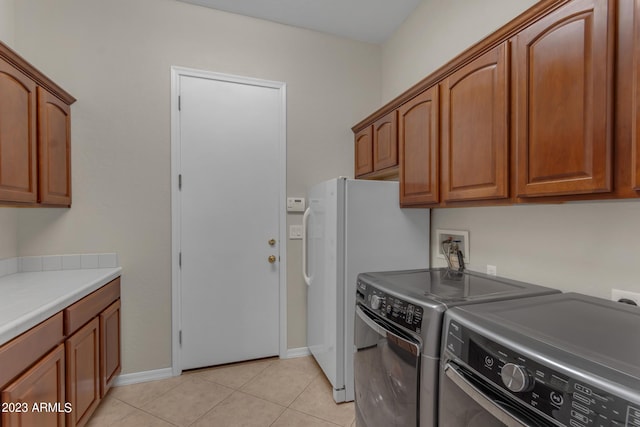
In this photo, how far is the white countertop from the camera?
46.1 inches

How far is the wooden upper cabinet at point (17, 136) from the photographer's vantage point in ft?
5.06

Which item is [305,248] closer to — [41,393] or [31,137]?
[41,393]

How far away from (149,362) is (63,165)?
1583 millimetres

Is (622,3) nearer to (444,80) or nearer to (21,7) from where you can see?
(444,80)

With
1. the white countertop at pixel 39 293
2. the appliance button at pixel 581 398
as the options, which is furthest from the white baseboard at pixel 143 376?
the appliance button at pixel 581 398

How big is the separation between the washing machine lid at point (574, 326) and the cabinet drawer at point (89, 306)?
1841 millimetres

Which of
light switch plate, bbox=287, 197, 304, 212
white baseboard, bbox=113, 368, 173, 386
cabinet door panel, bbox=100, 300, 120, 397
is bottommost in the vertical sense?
white baseboard, bbox=113, 368, 173, 386

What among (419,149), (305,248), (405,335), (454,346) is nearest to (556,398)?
(454,346)

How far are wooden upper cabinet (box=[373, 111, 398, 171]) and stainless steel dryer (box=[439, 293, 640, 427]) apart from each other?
52.2 inches

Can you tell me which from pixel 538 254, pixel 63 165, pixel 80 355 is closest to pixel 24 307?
pixel 80 355

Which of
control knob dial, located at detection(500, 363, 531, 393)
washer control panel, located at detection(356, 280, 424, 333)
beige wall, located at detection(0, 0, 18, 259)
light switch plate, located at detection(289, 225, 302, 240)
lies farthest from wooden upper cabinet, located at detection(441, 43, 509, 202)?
→ beige wall, located at detection(0, 0, 18, 259)

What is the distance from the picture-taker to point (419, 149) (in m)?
1.89

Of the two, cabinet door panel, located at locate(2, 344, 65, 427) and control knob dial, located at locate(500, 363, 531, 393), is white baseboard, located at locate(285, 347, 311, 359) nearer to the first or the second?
cabinet door panel, located at locate(2, 344, 65, 427)

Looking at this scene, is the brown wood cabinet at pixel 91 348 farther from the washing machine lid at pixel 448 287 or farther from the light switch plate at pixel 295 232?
the washing machine lid at pixel 448 287
